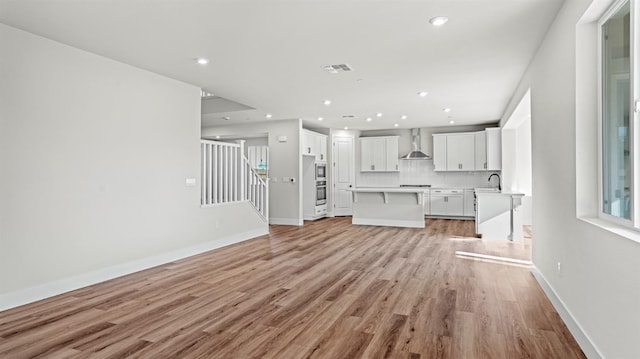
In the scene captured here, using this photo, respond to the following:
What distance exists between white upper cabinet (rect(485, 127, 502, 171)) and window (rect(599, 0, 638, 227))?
693 cm

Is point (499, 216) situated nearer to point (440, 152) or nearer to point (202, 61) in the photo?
point (440, 152)

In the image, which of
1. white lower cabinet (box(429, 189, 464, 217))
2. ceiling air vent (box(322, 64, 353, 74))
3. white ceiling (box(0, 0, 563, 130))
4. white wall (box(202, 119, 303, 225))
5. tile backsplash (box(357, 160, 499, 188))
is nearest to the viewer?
white ceiling (box(0, 0, 563, 130))

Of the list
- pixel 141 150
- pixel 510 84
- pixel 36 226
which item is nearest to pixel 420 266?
pixel 510 84

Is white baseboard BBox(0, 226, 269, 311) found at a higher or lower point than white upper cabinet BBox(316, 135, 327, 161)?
lower

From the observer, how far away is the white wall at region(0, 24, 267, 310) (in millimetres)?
3547

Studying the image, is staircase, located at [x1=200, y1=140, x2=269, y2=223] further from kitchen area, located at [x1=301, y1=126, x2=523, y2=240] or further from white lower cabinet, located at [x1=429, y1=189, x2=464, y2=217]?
white lower cabinet, located at [x1=429, y1=189, x2=464, y2=217]

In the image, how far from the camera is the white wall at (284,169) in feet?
29.7

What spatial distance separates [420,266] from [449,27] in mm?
3028

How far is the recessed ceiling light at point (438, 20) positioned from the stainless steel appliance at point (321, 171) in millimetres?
6969

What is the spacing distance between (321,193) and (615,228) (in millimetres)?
8471

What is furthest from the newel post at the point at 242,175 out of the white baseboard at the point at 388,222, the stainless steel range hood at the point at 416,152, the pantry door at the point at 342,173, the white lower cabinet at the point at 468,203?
the white lower cabinet at the point at 468,203

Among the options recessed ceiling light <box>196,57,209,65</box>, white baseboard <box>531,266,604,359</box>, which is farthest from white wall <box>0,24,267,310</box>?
white baseboard <box>531,266,604,359</box>

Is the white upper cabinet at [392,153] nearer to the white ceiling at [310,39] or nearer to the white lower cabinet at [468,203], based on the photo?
the white lower cabinet at [468,203]

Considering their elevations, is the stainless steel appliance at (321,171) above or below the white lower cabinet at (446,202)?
above
